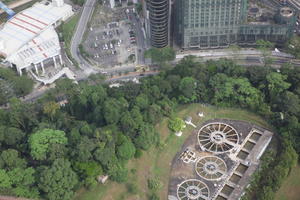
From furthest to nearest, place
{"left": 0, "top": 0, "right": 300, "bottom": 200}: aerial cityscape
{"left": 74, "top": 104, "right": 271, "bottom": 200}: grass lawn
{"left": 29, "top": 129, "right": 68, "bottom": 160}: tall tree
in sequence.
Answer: {"left": 74, "top": 104, "right": 271, "bottom": 200}: grass lawn, {"left": 0, "top": 0, "right": 300, "bottom": 200}: aerial cityscape, {"left": 29, "top": 129, "right": 68, "bottom": 160}: tall tree

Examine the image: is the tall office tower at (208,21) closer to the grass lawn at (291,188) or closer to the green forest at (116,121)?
the green forest at (116,121)

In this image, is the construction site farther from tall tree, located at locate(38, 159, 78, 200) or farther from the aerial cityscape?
tall tree, located at locate(38, 159, 78, 200)

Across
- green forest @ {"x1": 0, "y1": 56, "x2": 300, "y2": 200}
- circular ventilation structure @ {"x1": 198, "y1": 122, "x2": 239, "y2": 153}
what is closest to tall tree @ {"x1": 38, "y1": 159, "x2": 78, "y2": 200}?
green forest @ {"x1": 0, "y1": 56, "x2": 300, "y2": 200}

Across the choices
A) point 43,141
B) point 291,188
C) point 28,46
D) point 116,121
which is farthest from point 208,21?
point 43,141

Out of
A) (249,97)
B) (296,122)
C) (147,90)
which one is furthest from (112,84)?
(296,122)

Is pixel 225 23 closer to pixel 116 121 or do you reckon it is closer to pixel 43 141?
pixel 116 121

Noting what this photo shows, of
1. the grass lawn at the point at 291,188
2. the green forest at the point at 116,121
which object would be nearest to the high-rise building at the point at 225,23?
the green forest at the point at 116,121

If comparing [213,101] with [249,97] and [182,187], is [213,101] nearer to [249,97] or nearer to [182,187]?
[249,97]
